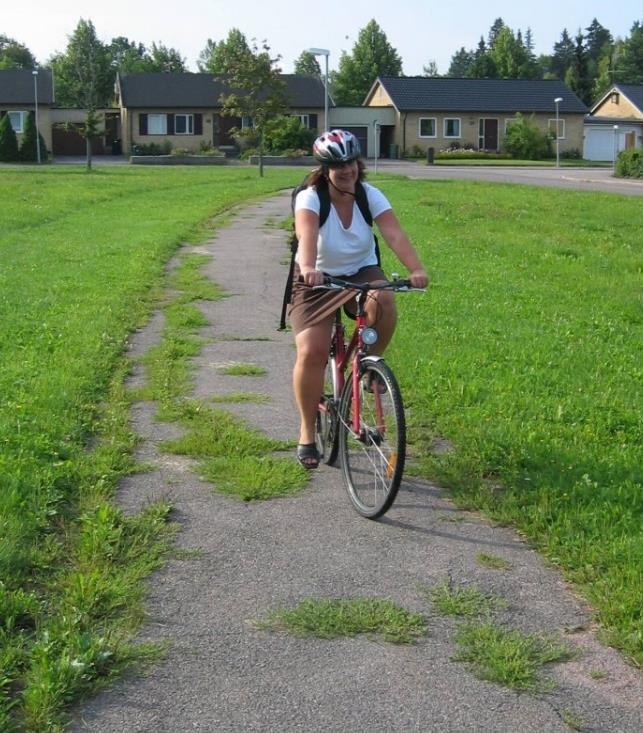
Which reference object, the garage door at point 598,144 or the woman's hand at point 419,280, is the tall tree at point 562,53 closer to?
the garage door at point 598,144

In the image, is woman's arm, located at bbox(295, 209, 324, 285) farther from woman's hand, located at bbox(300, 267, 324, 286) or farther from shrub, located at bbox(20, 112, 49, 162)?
shrub, located at bbox(20, 112, 49, 162)

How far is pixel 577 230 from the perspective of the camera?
64.4ft

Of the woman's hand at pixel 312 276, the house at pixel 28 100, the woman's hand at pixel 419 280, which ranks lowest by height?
the woman's hand at pixel 419 280

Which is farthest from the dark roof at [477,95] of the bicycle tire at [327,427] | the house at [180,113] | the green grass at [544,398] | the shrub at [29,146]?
the bicycle tire at [327,427]

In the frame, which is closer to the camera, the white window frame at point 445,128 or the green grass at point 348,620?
the green grass at point 348,620

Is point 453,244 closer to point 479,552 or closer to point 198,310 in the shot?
point 198,310

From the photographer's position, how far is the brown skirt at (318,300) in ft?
17.5

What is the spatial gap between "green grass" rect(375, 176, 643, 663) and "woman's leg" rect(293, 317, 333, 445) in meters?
0.66

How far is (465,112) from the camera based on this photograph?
238ft

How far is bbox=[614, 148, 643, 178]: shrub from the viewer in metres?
44.9

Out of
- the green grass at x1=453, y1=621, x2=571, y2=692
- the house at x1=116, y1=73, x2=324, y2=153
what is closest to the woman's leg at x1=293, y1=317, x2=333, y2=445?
the green grass at x1=453, y1=621, x2=571, y2=692

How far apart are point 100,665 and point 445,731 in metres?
1.13

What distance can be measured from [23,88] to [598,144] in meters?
39.5

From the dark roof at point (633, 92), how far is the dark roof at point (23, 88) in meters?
41.0
